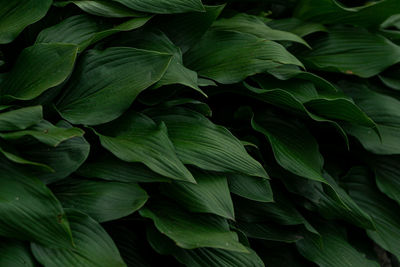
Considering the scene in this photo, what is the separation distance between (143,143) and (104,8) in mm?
542

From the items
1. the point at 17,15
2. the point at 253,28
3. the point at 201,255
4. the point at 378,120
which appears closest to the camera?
the point at 201,255

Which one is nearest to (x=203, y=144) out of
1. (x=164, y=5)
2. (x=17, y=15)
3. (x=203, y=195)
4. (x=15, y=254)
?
(x=203, y=195)

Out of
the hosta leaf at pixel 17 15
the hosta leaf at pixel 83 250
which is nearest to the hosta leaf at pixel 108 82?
the hosta leaf at pixel 17 15

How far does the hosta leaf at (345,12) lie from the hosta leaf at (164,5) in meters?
0.69

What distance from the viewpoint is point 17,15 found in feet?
6.21

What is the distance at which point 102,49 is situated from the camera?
6.37ft

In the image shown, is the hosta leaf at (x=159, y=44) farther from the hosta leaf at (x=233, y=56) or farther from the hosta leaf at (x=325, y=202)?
the hosta leaf at (x=325, y=202)

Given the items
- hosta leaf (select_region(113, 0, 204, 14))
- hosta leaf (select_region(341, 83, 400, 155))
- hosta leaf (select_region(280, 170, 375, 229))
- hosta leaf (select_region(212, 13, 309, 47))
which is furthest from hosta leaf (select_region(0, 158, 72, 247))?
hosta leaf (select_region(341, 83, 400, 155))

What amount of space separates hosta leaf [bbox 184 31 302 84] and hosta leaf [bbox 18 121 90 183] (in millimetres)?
619

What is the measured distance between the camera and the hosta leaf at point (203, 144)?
1785 mm

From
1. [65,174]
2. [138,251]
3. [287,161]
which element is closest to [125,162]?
[65,174]

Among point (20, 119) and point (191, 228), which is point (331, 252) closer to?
point (191, 228)

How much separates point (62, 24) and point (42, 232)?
0.75 metres

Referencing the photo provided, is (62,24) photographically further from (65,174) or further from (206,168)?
(206,168)
